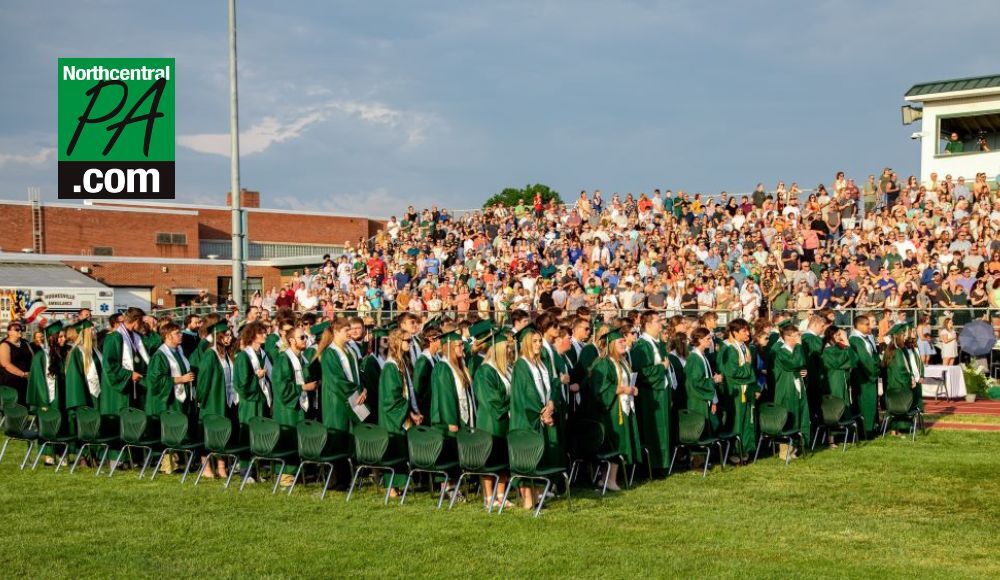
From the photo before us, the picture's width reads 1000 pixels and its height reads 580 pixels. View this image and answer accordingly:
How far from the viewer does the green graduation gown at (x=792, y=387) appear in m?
12.9

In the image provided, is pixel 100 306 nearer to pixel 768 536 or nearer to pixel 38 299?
pixel 38 299

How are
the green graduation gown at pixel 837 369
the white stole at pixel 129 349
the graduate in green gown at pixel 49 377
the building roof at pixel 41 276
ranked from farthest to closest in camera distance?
the building roof at pixel 41 276, the green graduation gown at pixel 837 369, the graduate in green gown at pixel 49 377, the white stole at pixel 129 349

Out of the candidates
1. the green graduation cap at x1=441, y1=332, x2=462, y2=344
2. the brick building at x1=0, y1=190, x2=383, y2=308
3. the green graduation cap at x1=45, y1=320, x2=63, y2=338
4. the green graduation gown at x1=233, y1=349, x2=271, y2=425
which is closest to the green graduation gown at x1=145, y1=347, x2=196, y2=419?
the green graduation gown at x1=233, y1=349, x2=271, y2=425

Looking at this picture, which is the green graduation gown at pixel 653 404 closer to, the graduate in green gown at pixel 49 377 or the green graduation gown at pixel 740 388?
the green graduation gown at pixel 740 388

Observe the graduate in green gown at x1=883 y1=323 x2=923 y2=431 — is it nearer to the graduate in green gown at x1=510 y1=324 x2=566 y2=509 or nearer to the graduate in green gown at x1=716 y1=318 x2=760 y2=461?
the graduate in green gown at x1=716 y1=318 x2=760 y2=461

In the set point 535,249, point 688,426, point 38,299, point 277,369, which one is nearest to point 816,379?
point 688,426

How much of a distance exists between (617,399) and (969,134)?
63.6 feet

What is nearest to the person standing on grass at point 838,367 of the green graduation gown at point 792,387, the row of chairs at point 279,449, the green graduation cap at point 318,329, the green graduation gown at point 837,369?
the green graduation gown at point 837,369

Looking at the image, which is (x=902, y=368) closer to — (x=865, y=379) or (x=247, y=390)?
(x=865, y=379)

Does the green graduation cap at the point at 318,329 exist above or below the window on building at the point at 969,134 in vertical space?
below

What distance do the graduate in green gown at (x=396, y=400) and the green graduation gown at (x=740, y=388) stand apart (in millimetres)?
3993

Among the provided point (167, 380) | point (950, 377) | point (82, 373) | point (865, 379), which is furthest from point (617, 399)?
point (950, 377)

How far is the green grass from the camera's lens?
7.68 metres

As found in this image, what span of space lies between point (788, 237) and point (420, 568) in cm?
1656
